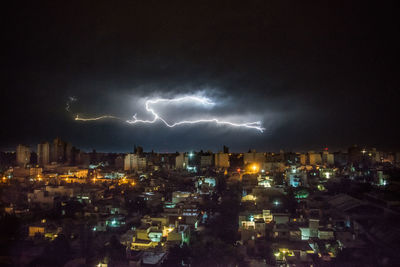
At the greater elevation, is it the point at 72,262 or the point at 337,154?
the point at 337,154

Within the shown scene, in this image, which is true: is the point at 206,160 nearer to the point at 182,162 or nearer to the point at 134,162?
the point at 182,162

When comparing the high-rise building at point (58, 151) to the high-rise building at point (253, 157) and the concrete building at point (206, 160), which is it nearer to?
the concrete building at point (206, 160)

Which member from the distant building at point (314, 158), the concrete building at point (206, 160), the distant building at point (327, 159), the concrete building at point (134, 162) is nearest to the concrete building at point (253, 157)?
the concrete building at point (206, 160)

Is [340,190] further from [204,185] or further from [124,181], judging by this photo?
[124,181]

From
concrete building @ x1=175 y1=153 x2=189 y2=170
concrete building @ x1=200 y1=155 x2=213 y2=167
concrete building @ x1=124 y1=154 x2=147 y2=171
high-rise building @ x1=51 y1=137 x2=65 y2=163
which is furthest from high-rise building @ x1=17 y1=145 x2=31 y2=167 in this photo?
concrete building @ x1=200 y1=155 x2=213 y2=167

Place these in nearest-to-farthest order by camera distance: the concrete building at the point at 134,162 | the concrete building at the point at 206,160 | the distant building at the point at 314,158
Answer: the concrete building at the point at 134,162 → the distant building at the point at 314,158 → the concrete building at the point at 206,160

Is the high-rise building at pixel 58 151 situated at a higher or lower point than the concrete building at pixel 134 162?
higher

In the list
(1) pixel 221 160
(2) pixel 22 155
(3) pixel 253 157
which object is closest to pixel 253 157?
(3) pixel 253 157

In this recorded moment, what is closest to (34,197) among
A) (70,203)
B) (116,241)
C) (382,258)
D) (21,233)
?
(70,203)
